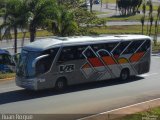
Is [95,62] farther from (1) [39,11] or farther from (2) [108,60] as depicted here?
(1) [39,11]

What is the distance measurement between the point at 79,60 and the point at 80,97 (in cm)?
287

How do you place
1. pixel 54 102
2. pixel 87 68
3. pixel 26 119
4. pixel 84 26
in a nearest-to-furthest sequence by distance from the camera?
pixel 26 119 → pixel 54 102 → pixel 87 68 → pixel 84 26

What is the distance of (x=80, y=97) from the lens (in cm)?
2241

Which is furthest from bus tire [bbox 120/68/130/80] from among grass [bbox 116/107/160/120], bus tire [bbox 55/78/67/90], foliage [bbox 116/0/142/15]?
foliage [bbox 116/0/142/15]

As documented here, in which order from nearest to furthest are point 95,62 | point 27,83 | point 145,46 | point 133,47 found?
point 27,83 → point 95,62 → point 133,47 → point 145,46

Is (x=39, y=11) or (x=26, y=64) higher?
(x=39, y=11)

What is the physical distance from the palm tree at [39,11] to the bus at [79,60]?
7119 mm

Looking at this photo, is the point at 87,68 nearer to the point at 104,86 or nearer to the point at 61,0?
the point at 104,86

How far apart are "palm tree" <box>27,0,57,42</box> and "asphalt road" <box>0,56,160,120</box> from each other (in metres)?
7.52

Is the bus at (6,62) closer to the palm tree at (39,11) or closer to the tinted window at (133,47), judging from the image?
the palm tree at (39,11)

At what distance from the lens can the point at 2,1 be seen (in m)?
41.2

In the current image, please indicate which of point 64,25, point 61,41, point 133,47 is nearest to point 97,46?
point 61,41

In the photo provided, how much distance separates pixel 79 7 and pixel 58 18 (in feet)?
31.9

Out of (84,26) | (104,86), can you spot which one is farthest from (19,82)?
(84,26)
